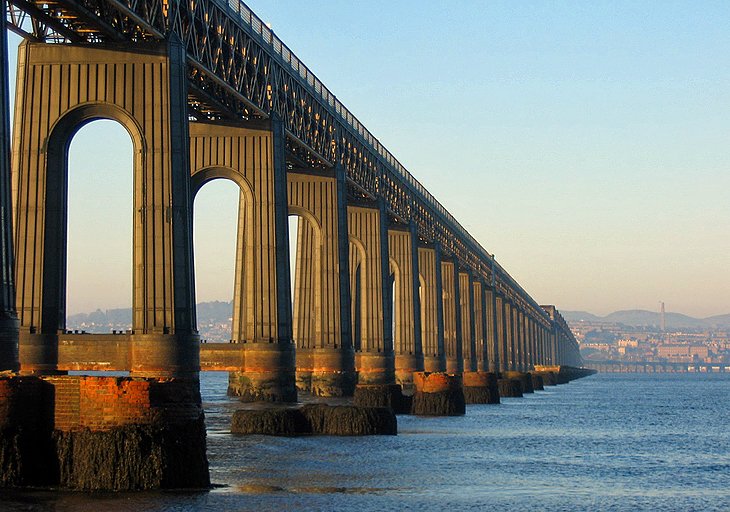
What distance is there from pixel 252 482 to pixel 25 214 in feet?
66.4

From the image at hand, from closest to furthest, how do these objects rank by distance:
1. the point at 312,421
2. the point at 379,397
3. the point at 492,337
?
1. the point at 312,421
2. the point at 379,397
3. the point at 492,337

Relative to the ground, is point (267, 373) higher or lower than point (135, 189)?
lower

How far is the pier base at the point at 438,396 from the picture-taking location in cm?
7469

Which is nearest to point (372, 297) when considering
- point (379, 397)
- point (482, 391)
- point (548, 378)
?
point (482, 391)

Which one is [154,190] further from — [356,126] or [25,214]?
[356,126]

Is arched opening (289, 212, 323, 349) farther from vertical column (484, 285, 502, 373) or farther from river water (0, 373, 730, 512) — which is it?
vertical column (484, 285, 502, 373)

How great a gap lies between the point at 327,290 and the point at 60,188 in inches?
1382

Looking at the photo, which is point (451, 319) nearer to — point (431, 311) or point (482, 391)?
point (431, 311)

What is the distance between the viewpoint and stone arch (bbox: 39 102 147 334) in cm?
4928

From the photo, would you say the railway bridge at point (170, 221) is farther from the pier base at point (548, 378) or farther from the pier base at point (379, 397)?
the pier base at point (548, 378)

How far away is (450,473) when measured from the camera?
40.4 m

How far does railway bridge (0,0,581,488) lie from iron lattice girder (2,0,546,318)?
0.47 ft

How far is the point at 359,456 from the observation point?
143 feet

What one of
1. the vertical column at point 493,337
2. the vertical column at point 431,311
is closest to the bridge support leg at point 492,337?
the vertical column at point 493,337
